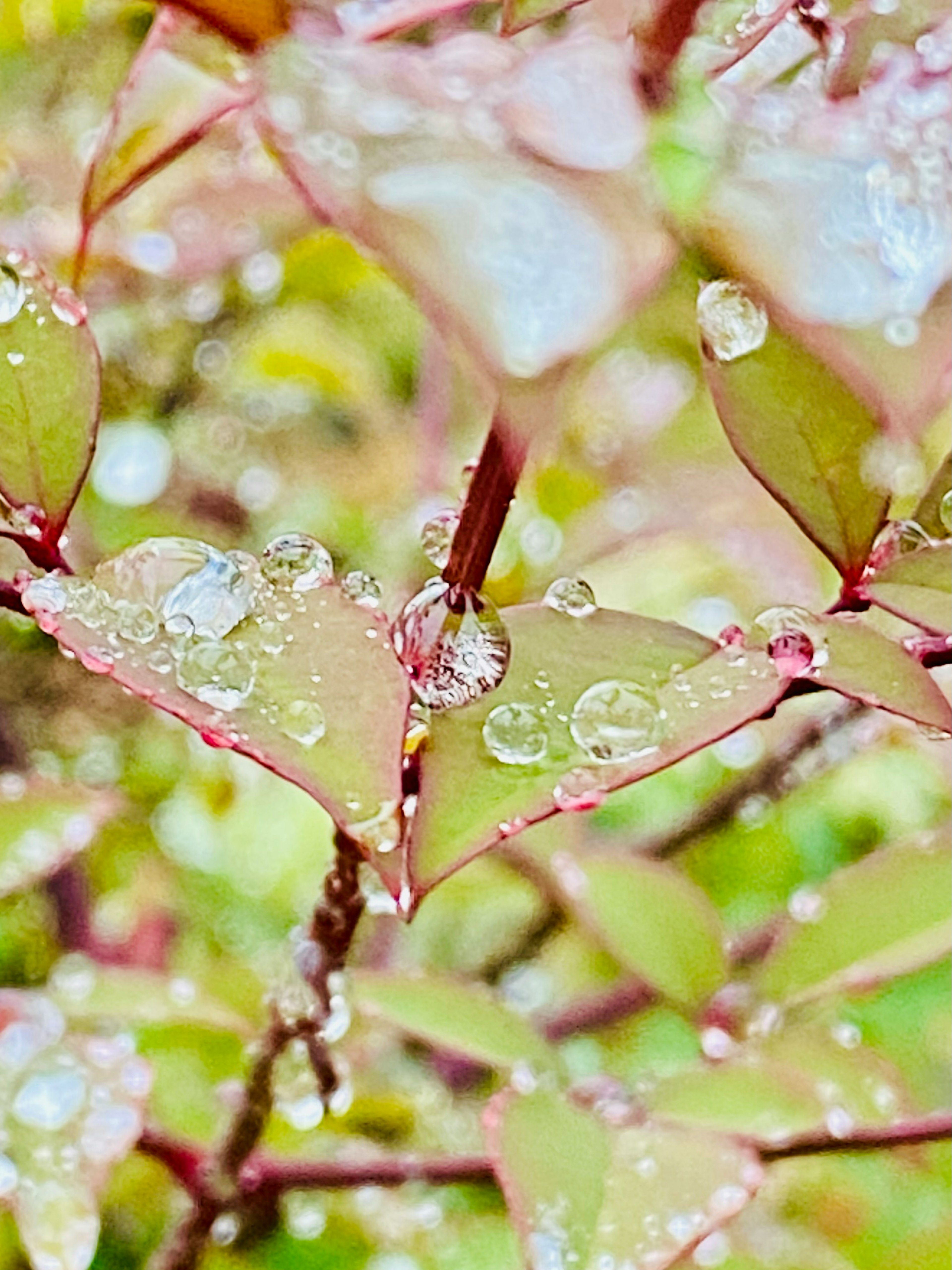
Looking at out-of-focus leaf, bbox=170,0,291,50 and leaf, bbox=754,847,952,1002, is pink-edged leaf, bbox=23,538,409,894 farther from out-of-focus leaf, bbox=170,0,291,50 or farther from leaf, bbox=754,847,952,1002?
leaf, bbox=754,847,952,1002

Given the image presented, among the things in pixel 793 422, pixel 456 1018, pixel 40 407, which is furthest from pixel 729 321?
pixel 456 1018

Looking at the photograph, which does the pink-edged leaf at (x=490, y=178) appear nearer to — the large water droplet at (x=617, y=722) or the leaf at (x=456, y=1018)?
the large water droplet at (x=617, y=722)

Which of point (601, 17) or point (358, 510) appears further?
point (358, 510)

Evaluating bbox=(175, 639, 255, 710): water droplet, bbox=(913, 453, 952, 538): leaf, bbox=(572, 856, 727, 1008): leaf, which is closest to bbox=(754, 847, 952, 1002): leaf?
bbox=(572, 856, 727, 1008): leaf

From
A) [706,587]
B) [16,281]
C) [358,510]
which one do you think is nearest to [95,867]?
[358,510]

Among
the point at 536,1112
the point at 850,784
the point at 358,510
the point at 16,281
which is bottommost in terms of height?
the point at 850,784

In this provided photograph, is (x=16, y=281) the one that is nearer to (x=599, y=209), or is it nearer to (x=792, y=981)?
(x=599, y=209)

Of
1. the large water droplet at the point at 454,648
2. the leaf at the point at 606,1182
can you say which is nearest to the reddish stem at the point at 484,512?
the large water droplet at the point at 454,648
